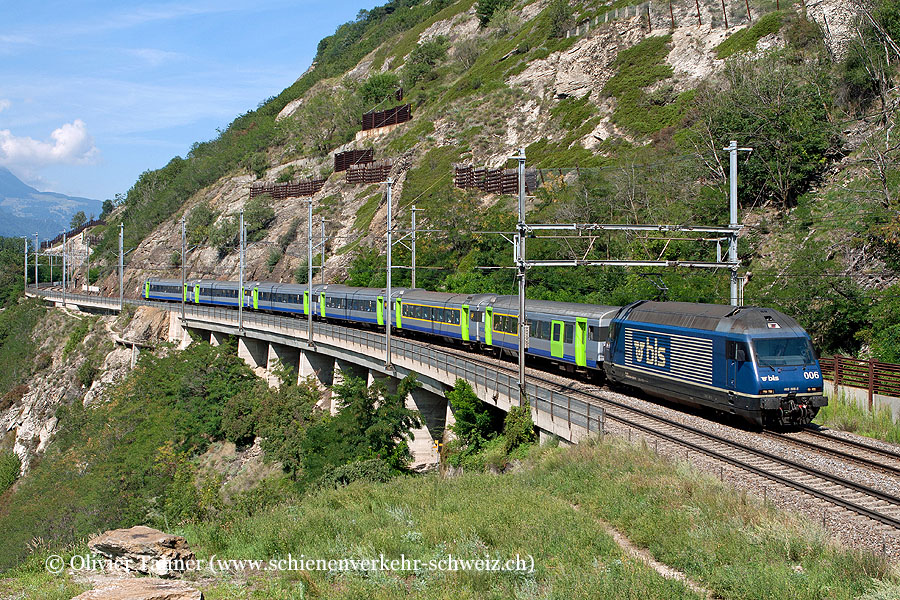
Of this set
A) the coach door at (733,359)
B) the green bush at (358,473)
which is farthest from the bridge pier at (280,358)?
the coach door at (733,359)

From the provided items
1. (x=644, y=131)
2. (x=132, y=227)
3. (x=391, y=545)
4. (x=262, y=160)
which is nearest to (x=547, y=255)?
(x=644, y=131)

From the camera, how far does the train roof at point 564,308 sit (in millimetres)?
25725

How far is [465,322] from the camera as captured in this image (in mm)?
35438

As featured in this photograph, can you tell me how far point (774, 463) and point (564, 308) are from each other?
12.9m

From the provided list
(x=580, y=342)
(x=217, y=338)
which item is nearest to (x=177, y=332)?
(x=217, y=338)

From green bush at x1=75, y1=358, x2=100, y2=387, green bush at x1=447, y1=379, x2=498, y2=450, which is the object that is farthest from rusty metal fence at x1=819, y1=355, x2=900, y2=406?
green bush at x1=75, y1=358, x2=100, y2=387

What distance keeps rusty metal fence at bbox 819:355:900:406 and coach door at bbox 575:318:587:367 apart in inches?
307

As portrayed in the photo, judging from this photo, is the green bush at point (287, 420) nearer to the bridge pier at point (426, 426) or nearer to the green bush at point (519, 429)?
the bridge pier at point (426, 426)

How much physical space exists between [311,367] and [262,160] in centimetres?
7357

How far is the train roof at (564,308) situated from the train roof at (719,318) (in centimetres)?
203

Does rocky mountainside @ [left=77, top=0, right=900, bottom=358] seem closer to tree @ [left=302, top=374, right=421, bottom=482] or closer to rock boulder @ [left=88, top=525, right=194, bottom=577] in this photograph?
tree @ [left=302, top=374, right=421, bottom=482]

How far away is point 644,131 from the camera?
62781mm

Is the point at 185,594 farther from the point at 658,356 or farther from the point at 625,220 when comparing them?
the point at 625,220

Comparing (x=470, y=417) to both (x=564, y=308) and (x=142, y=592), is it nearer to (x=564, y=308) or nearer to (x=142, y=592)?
(x=564, y=308)
